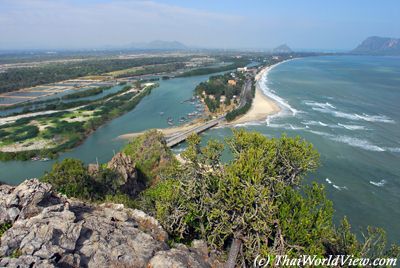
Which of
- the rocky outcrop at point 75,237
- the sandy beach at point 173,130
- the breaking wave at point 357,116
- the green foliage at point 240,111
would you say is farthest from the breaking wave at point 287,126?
the rocky outcrop at point 75,237

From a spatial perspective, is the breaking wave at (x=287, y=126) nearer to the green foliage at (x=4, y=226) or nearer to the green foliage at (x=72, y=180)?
the green foliage at (x=72, y=180)

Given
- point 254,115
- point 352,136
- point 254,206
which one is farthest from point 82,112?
point 254,206

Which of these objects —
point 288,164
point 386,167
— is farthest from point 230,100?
point 288,164

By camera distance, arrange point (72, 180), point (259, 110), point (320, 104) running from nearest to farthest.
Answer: point (72, 180) → point (259, 110) → point (320, 104)

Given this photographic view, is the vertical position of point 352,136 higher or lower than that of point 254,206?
lower

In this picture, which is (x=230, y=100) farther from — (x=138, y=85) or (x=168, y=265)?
(x=168, y=265)

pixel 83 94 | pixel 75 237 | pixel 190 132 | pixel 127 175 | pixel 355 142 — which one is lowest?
pixel 83 94

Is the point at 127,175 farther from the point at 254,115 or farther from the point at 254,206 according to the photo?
the point at 254,115
